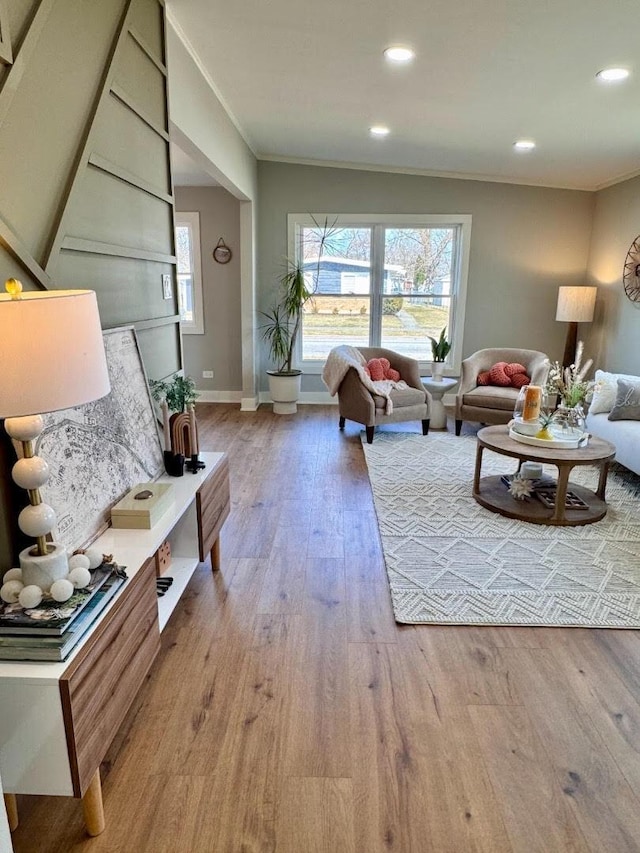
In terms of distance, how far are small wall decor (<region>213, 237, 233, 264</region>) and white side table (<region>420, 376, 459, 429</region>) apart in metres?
2.77

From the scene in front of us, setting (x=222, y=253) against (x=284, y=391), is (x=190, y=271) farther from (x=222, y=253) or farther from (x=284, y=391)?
(x=284, y=391)

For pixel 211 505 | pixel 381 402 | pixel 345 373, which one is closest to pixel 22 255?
pixel 211 505

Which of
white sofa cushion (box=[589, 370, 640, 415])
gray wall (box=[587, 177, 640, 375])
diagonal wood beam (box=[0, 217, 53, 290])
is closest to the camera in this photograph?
diagonal wood beam (box=[0, 217, 53, 290])

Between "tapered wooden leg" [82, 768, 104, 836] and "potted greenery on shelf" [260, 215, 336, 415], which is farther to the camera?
"potted greenery on shelf" [260, 215, 336, 415]

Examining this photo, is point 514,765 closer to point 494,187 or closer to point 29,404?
point 29,404

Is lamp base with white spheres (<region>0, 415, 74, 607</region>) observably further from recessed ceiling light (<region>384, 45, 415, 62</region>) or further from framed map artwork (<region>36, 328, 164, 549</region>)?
recessed ceiling light (<region>384, 45, 415, 62</region>)

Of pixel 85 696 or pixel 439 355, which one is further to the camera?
pixel 439 355

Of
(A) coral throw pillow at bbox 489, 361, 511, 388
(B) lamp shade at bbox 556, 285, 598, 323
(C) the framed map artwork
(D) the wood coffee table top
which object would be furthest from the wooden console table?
(B) lamp shade at bbox 556, 285, 598, 323

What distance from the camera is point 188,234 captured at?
6.38 m

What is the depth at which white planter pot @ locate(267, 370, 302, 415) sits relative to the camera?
6.03 meters

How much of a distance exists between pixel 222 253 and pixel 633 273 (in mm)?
4351

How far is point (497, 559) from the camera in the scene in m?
2.87

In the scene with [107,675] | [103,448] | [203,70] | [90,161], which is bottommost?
[107,675]

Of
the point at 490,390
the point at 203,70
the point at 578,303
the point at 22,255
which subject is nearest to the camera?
the point at 22,255
